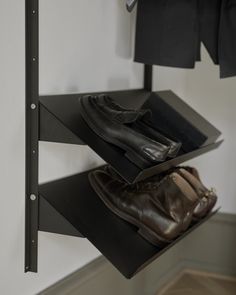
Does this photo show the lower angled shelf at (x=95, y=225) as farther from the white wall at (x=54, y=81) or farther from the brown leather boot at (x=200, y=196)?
the brown leather boot at (x=200, y=196)

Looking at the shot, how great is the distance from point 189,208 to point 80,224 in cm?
30

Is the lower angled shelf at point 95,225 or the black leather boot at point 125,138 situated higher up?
the black leather boot at point 125,138

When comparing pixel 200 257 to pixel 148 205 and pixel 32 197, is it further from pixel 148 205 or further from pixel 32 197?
pixel 32 197

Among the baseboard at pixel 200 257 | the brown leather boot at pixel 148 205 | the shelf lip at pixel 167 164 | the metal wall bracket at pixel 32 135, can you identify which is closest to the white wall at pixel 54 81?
the metal wall bracket at pixel 32 135

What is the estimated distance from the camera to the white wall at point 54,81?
1.09 m

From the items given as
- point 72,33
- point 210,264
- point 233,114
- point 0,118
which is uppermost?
point 72,33

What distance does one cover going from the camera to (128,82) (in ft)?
5.37

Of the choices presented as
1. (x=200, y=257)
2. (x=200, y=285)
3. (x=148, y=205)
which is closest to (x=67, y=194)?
(x=148, y=205)

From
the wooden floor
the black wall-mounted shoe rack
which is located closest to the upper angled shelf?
the black wall-mounted shoe rack

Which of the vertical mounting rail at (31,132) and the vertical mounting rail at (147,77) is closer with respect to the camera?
the vertical mounting rail at (31,132)

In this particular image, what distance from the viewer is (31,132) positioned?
1.15 meters

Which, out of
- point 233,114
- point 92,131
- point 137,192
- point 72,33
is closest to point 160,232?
point 137,192

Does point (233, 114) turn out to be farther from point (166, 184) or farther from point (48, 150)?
point (48, 150)

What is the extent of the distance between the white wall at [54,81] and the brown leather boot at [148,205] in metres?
0.13
